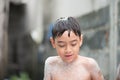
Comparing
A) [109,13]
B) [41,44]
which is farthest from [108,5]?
[41,44]

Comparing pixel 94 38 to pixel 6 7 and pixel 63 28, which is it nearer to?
pixel 63 28

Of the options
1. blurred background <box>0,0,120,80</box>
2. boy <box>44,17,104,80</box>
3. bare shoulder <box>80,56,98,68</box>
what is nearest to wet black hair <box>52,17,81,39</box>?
boy <box>44,17,104,80</box>

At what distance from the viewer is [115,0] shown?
Answer: 423 centimetres

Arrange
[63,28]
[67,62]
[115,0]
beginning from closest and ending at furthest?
[63,28]
[67,62]
[115,0]

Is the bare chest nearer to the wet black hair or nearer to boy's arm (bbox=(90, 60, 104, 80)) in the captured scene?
boy's arm (bbox=(90, 60, 104, 80))

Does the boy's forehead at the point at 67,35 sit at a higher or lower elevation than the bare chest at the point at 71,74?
higher

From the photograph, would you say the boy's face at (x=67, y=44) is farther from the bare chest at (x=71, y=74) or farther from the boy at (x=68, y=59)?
the bare chest at (x=71, y=74)

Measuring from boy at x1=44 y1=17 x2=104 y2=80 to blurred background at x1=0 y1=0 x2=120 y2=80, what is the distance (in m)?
1.30

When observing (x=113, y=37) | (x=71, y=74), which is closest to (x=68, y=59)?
(x=71, y=74)

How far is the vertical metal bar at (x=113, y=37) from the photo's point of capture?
4.20m

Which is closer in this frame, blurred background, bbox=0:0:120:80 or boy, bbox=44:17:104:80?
boy, bbox=44:17:104:80

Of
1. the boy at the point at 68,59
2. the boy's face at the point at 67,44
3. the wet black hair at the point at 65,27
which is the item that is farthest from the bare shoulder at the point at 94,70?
the wet black hair at the point at 65,27

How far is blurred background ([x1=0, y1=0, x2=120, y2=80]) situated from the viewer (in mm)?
4344

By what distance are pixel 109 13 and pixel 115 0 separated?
205 mm
